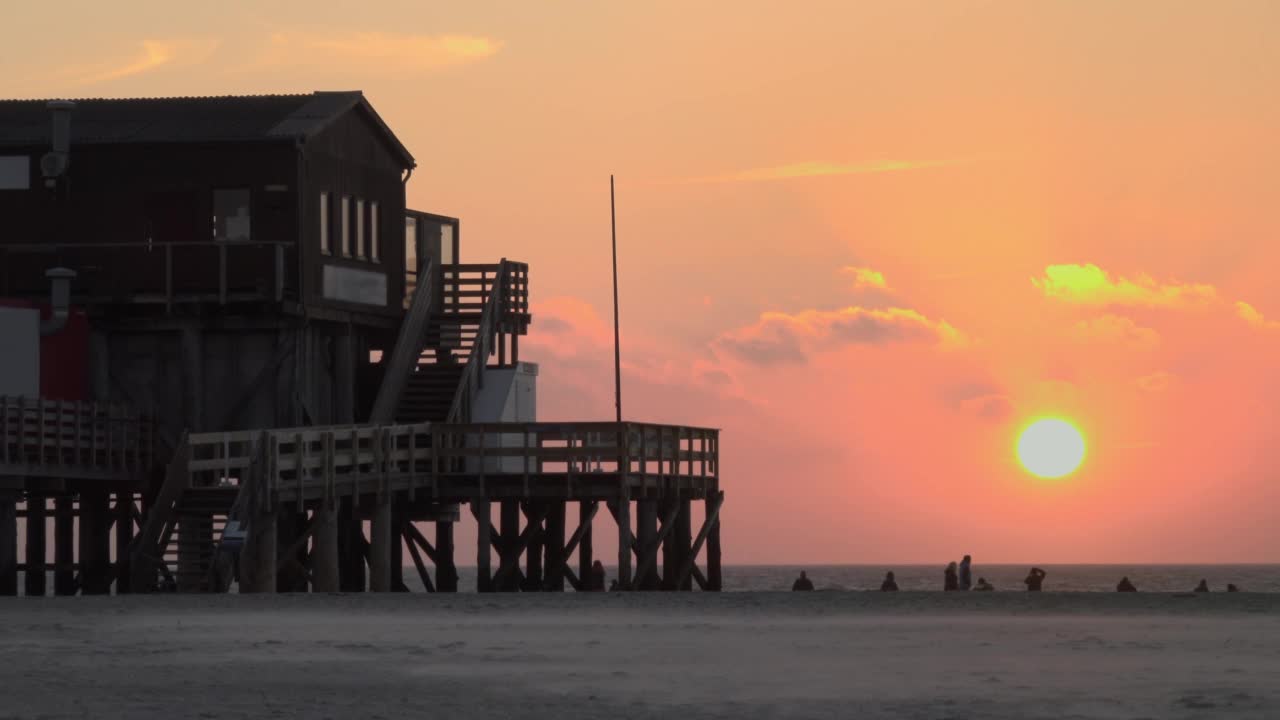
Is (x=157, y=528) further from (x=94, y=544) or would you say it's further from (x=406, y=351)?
(x=406, y=351)

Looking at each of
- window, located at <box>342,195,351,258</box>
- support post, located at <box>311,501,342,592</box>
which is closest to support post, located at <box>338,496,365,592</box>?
window, located at <box>342,195,351,258</box>

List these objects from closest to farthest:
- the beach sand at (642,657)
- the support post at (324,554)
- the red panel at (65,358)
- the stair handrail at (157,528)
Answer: the beach sand at (642,657) < the stair handrail at (157,528) < the support post at (324,554) < the red panel at (65,358)

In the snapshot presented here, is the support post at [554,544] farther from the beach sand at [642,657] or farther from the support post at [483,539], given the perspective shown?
the beach sand at [642,657]

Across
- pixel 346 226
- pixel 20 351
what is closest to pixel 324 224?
pixel 346 226

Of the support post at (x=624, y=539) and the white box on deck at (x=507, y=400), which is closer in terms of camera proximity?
the support post at (x=624, y=539)

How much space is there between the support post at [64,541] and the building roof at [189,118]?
7168 millimetres

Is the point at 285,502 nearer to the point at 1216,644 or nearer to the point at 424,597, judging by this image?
the point at 424,597

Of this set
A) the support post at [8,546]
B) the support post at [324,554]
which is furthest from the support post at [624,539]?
the support post at [8,546]

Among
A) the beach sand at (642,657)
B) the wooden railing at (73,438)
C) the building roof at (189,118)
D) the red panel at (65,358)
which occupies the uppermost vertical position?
the building roof at (189,118)

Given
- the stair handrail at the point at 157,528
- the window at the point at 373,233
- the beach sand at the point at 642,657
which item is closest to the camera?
the beach sand at the point at 642,657

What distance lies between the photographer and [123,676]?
17781 mm

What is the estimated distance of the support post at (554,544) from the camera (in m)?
44.6

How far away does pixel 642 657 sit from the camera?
19672 millimetres

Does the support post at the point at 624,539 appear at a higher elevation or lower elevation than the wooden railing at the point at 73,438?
lower
